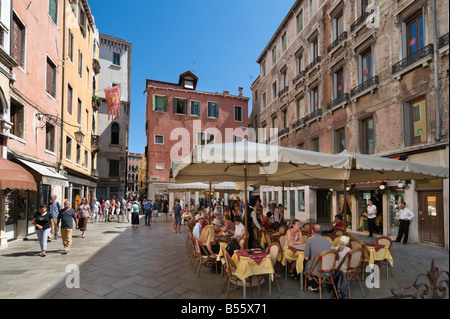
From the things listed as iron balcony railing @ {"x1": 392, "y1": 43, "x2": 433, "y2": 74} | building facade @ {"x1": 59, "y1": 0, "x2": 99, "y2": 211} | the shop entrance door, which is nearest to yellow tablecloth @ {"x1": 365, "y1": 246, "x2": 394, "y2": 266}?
the shop entrance door

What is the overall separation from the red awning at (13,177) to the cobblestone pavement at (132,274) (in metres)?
2.00

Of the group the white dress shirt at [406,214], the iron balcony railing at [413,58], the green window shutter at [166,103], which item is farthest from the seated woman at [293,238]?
the green window shutter at [166,103]

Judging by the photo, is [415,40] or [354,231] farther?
[354,231]

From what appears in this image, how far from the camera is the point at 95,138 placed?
2330cm

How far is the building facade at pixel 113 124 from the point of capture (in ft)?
96.6

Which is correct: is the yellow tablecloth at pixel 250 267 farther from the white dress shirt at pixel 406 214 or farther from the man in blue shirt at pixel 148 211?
the man in blue shirt at pixel 148 211

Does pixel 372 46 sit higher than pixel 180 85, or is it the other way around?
pixel 180 85

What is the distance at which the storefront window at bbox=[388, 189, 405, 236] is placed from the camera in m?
11.5

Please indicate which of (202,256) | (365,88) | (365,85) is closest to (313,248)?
(202,256)

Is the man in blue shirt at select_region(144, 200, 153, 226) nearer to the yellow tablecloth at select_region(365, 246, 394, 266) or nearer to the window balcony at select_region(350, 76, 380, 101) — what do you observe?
the window balcony at select_region(350, 76, 380, 101)

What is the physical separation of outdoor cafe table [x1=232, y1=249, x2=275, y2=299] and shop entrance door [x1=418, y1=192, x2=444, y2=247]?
26.8 feet
